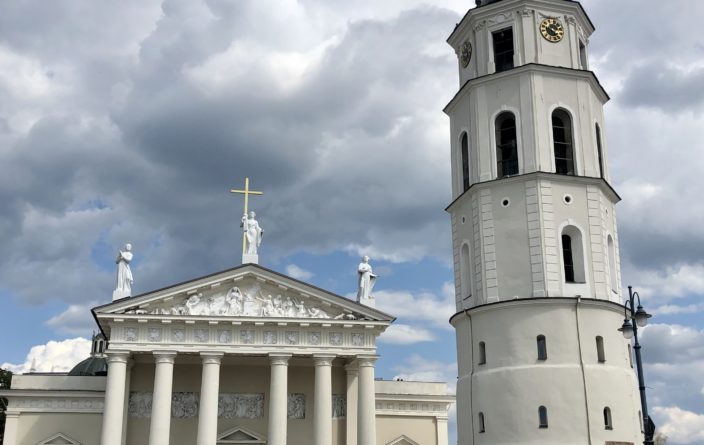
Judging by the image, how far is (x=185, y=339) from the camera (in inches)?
1236

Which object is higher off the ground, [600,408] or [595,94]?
[595,94]

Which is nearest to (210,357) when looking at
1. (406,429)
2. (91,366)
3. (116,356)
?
(116,356)

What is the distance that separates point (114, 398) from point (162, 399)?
5.74 feet

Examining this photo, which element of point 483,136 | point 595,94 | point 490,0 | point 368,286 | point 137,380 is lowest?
point 137,380

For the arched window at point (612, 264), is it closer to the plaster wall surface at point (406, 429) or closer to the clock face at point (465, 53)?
the clock face at point (465, 53)

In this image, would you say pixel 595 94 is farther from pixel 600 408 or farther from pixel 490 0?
pixel 600 408

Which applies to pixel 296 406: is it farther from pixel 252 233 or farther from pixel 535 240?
pixel 535 240

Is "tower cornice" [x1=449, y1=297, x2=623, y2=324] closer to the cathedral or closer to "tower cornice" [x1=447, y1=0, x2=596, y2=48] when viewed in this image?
the cathedral

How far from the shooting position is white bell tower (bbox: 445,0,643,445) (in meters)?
29.3

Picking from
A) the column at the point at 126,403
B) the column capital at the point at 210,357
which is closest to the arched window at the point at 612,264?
the column capital at the point at 210,357

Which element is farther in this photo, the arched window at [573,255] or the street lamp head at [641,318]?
the arched window at [573,255]

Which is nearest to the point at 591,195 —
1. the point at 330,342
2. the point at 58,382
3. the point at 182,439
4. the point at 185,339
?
the point at 330,342

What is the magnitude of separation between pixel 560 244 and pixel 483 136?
5.64 meters

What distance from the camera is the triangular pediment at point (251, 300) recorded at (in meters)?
31.5
